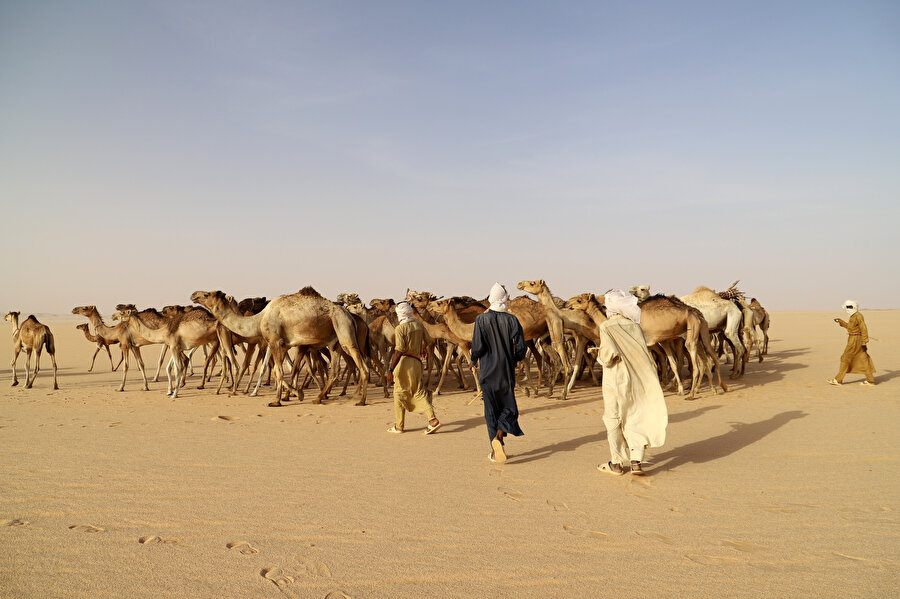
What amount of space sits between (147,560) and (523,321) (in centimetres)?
1024

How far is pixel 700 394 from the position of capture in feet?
42.4

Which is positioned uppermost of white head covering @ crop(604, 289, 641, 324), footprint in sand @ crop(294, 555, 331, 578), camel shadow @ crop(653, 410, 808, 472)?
white head covering @ crop(604, 289, 641, 324)

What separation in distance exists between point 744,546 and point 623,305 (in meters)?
2.91

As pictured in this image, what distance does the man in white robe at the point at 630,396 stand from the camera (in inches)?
243

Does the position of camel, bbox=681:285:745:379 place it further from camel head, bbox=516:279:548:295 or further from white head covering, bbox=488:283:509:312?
white head covering, bbox=488:283:509:312

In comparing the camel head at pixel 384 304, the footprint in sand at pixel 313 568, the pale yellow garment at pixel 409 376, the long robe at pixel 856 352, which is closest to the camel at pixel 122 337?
the camel head at pixel 384 304

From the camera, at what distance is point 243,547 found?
13.8 feet

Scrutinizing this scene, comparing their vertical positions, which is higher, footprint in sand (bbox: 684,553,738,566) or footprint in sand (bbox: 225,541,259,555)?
footprint in sand (bbox: 225,541,259,555)

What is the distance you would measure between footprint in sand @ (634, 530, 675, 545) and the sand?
0.02 m

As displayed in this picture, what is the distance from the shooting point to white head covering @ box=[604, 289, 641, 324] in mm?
6465

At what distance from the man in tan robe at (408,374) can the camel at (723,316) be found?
395 inches

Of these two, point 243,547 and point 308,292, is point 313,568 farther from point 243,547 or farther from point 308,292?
point 308,292

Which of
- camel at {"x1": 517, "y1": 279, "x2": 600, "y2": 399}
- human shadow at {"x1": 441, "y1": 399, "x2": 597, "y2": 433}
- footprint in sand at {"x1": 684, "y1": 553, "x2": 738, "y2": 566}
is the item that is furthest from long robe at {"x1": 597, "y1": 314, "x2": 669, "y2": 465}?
camel at {"x1": 517, "y1": 279, "x2": 600, "y2": 399}

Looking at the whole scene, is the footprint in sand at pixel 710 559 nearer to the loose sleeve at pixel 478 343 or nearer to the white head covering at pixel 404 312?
the loose sleeve at pixel 478 343
